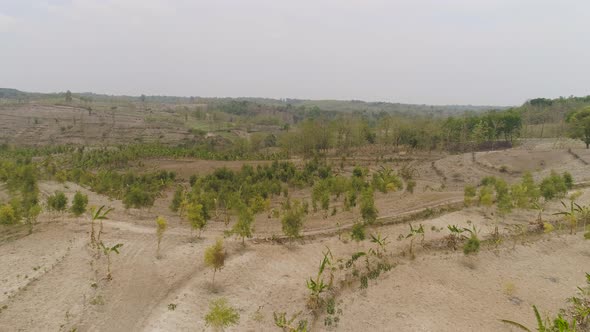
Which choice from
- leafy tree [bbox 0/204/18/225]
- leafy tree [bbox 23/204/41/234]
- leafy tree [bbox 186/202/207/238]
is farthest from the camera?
leafy tree [bbox 23/204/41/234]

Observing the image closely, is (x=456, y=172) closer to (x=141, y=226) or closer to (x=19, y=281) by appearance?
(x=141, y=226)

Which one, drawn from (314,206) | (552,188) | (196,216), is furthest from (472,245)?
(196,216)

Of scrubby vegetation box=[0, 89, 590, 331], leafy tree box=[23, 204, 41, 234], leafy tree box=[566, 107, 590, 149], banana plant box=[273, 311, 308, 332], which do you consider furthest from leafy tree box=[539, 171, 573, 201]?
leafy tree box=[23, 204, 41, 234]

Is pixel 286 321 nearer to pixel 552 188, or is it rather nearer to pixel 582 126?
pixel 552 188

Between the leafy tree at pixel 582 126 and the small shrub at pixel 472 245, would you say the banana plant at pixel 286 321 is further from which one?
the leafy tree at pixel 582 126

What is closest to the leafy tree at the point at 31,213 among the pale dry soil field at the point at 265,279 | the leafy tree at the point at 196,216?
the pale dry soil field at the point at 265,279

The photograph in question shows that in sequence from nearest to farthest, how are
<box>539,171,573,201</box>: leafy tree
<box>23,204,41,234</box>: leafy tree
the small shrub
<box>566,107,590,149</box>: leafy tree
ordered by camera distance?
the small shrub < <box>23,204,41,234</box>: leafy tree < <box>539,171,573,201</box>: leafy tree < <box>566,107,590,149</box>: leafy tree

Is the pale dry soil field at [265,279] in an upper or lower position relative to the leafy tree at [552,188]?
lower

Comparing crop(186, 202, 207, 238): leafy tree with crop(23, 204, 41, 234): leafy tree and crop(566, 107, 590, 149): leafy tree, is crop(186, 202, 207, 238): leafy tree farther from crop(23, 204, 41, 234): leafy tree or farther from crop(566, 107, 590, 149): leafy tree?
crop(566, 107, 590, 149): leafy tree

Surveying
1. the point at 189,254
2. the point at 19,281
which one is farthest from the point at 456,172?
the point at 19,281
